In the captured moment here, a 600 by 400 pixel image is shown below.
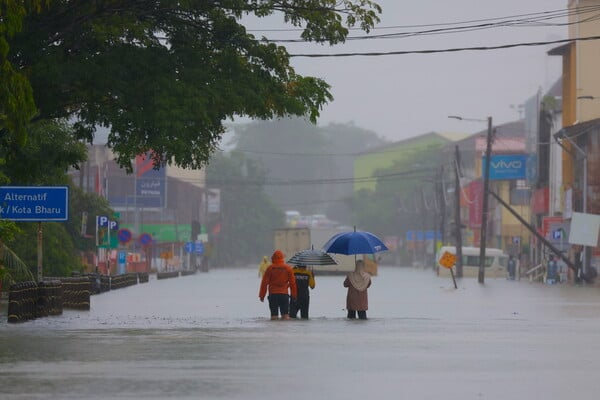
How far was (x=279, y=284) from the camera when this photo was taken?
105ft

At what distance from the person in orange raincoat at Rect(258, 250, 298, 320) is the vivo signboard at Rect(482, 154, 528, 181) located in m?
74.7

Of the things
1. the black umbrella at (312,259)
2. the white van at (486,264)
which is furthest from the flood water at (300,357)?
the white van at (486,264)

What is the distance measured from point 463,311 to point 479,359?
1958cm

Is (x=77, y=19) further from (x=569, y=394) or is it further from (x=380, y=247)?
(x=569, y=394)

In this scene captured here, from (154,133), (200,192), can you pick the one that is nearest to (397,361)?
(154,133)

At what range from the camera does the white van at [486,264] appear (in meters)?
108

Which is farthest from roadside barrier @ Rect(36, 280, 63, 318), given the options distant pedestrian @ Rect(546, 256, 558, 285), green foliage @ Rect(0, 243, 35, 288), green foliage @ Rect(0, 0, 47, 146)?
distant pedestrian @ Rect(546, 256, 558, 285)

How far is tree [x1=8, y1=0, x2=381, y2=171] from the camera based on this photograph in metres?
27.8

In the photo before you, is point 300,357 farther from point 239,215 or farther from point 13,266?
point 239,215

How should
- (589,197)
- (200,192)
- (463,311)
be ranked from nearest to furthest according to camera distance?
(463,311) → (589,197) → (200,192)

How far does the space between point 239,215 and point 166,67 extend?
16449cm

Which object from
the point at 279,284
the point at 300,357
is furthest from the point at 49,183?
the point at 300,357

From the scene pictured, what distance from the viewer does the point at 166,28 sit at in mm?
29688

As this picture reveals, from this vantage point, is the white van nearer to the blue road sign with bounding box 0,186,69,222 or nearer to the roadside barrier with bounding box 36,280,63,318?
the roadside barrier with bounding box 36,280,63,318
